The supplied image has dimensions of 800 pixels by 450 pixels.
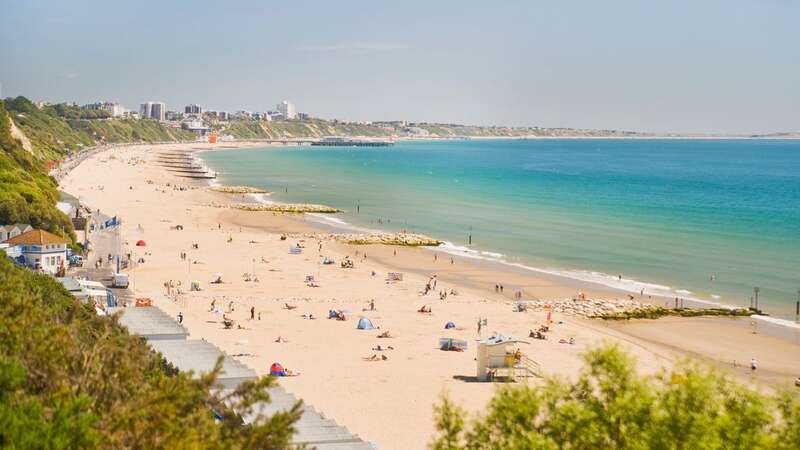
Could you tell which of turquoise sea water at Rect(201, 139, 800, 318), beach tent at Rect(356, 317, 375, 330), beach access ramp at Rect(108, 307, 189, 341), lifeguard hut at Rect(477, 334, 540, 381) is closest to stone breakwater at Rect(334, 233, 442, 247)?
turquoise sea water at Rect(201, 139, 800, 318)

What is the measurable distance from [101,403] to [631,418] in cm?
725

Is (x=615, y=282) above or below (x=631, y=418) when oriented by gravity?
below

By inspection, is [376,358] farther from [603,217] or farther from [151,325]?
[603,217]

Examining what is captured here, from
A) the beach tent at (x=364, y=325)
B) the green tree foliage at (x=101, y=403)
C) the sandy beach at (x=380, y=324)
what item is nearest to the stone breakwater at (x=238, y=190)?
the sandy beach at (x=380, y=324)

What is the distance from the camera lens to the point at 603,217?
70.2 m

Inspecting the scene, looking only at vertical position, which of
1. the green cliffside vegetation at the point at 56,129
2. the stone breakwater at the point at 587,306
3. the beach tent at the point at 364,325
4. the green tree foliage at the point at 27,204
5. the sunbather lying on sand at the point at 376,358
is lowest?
the sunbather lying on sand at the point at 376,358

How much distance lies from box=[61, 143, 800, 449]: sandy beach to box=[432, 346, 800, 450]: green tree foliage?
15.8ft

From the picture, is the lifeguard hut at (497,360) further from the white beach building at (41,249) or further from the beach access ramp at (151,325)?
the white beach building at (41,249)

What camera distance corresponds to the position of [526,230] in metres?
61.7

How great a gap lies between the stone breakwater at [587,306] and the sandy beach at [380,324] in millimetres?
1048

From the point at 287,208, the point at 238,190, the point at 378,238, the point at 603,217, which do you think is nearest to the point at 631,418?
the point at 378,238

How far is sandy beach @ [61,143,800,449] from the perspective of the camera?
77.2ft

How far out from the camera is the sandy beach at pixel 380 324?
77.2 ft

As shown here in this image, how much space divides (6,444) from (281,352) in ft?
60.3
